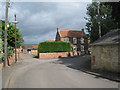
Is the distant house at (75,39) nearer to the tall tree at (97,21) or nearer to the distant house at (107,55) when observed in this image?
the tall tree at (97,21)

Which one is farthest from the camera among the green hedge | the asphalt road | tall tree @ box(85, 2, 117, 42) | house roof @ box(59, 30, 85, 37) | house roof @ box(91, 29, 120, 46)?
house roof @ box(59, 30, 85, 37)

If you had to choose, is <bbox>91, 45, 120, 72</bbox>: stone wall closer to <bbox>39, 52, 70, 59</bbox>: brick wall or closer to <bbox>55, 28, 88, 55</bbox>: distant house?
<bbox>39, 52, 70, 59</bbox>: brick wall

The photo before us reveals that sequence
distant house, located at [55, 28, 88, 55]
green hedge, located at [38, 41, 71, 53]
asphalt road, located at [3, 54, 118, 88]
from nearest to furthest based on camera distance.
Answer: asphalt road, located at [3, 54, 118, 88] < green hedge, located at [38, 41, 71, 53] < distant house, located at [55, 28, 88, 55]

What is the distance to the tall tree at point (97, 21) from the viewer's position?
27.8 metres

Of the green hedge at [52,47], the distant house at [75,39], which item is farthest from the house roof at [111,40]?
the distant house at [75,39]

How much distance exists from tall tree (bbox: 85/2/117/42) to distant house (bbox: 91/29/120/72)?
491 inches

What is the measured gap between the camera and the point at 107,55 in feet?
46.4

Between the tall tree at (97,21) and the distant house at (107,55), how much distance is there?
40.9 feet

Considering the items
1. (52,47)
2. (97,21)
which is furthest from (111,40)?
(52,47)

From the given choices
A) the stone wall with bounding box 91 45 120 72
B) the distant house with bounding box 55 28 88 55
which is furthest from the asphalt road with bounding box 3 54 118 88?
the distant house with bounding box 55 28 88 55

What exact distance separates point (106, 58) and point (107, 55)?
355mm

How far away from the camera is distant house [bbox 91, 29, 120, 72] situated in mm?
12922

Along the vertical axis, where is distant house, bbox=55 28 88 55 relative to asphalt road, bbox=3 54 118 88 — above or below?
→ above

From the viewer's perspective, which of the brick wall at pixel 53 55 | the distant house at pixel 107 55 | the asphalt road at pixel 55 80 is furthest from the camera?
the brick wall at pixel 53 55
